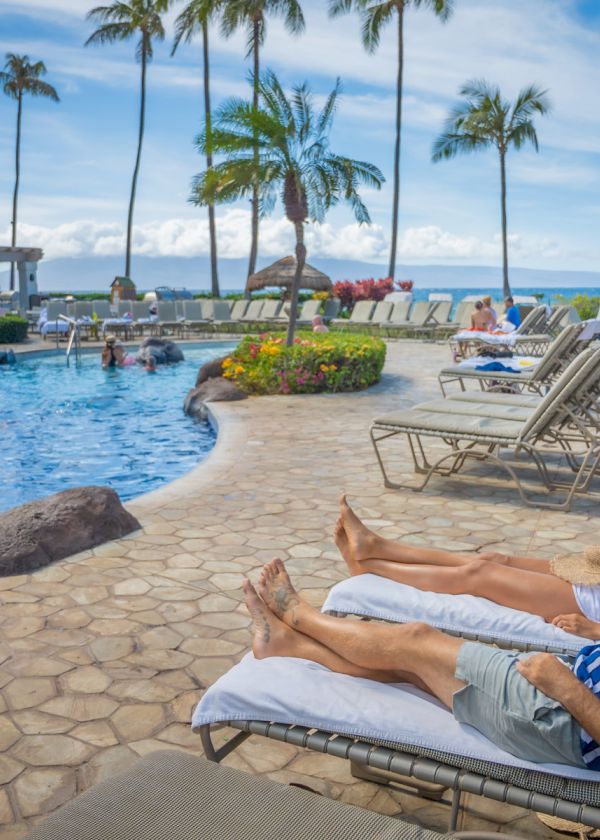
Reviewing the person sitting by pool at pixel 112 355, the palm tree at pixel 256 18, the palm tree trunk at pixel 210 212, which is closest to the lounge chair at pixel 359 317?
the person sitting by pool at pixel 112 355

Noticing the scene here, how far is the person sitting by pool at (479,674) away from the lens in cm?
190

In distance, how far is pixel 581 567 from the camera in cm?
287

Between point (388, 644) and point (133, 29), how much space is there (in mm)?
39553

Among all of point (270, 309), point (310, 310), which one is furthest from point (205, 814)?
point (270, 309)

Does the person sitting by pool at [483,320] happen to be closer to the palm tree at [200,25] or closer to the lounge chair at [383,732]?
the lounge chair at [383,732]

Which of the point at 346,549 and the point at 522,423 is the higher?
the point at 522,423

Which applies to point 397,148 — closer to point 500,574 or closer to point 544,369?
point 544,369

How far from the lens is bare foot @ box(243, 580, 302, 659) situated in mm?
2496

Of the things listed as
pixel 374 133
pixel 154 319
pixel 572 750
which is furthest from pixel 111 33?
pixel 572 750

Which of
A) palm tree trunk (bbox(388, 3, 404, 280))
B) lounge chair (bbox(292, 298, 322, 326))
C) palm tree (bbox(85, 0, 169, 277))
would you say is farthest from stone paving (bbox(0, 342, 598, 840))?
palm tree (bbox(85, 0, 169, 277))

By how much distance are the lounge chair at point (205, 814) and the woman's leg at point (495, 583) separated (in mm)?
1478

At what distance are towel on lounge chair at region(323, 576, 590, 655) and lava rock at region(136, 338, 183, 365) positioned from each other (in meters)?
15.0

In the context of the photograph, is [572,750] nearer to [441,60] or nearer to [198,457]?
[198,457]

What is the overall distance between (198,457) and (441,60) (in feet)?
92.4
